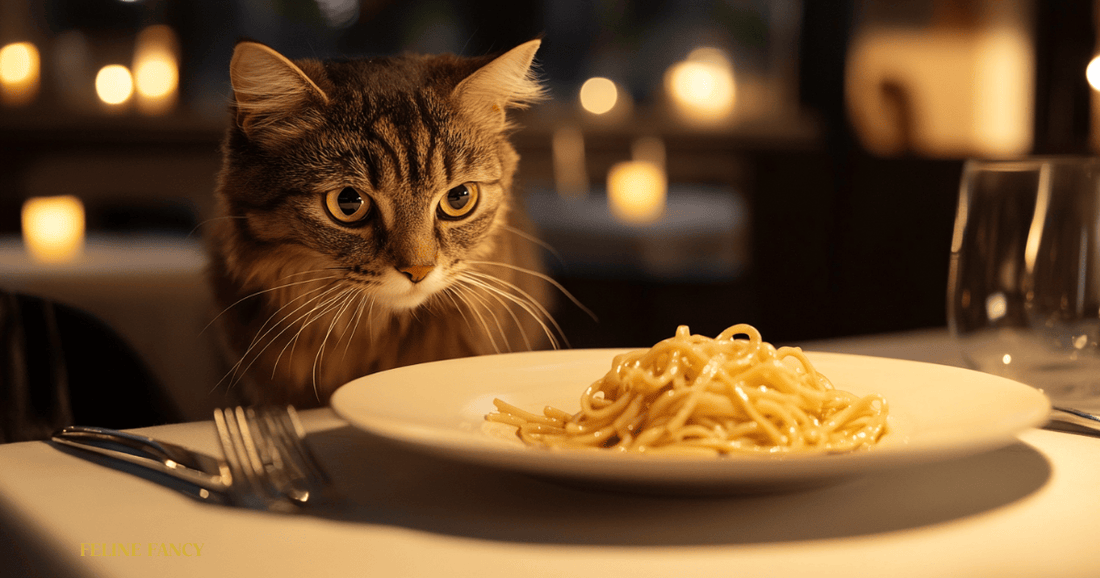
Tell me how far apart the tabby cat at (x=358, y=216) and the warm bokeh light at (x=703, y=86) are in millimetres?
1143

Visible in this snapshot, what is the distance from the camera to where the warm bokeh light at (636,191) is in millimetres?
2029

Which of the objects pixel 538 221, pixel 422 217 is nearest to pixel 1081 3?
pixel 538 221

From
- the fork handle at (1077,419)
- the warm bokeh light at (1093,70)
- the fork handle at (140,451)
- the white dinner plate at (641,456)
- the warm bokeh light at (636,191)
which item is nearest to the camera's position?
the white dinner plate at (641,456)

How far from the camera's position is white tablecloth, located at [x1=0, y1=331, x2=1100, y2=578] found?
17.8 inches

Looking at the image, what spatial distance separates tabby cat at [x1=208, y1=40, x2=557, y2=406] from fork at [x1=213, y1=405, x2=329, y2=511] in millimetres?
320

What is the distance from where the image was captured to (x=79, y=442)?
0.66 meters

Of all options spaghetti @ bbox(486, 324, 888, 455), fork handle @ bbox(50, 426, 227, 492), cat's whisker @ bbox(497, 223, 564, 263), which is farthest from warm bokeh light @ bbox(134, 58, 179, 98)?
spaghetti @ bbox(486, 324, 888, 455)

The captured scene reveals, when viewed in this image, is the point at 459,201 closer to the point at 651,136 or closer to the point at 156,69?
the point at 156,69

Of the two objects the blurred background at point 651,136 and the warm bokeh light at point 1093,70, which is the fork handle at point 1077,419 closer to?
the blurred background at point 651,136

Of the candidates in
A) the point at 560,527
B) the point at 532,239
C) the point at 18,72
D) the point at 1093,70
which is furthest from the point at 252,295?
the point at 1093,70

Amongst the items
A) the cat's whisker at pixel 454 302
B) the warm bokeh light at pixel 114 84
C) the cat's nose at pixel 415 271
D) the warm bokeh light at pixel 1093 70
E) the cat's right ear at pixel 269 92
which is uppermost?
the warm bokeh light at pixel 1093 70

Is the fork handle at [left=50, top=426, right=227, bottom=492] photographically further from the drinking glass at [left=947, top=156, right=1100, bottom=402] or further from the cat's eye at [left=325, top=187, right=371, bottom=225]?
the drinking glass at [left=947, top=156, right=1100, bottom=402]

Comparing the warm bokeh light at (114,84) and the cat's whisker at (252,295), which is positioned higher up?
the warm bokeh light at (114,84)

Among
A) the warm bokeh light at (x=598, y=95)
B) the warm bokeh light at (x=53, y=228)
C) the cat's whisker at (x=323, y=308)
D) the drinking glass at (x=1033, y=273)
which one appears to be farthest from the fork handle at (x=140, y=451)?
the warm bokeh light at (x=598, y=95)
